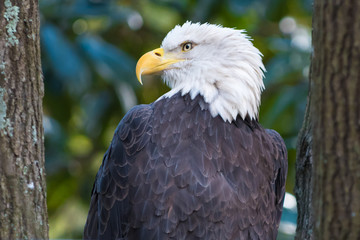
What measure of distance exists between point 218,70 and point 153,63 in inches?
19.1

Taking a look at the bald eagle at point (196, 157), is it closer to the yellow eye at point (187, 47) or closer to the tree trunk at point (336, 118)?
the yellow eye at point (187, 47)

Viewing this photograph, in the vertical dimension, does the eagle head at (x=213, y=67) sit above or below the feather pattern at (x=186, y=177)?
above

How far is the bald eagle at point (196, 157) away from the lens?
12.9 feet

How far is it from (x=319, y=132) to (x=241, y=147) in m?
1.74

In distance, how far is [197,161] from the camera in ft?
13.0

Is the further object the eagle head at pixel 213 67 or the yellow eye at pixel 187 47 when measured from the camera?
the yellow eye at pixel 187 47

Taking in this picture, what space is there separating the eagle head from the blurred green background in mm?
2459

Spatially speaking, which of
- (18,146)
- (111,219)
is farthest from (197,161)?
(18,146)

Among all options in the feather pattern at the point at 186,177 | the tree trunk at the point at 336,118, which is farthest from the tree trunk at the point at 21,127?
the tree trunk at the point at 336,118

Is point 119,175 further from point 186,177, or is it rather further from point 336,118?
point 336,118

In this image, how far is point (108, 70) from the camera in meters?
7.80

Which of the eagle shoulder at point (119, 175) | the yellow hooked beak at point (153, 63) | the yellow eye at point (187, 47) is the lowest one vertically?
the eagle shoulder at point (119, 175)

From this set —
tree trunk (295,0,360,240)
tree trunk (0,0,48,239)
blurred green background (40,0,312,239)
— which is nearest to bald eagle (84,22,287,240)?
tree trunk (0,0,48,239)

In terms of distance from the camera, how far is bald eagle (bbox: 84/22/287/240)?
12.9 ft
